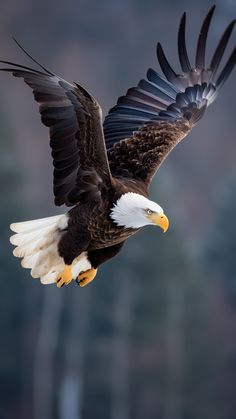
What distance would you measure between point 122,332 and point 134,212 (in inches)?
482

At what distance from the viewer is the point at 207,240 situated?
2080 centimetres

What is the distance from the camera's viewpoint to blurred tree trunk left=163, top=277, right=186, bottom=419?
1873 centimetres

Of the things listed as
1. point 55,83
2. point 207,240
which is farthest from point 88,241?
point 207,240

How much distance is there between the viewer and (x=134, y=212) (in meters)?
5.97

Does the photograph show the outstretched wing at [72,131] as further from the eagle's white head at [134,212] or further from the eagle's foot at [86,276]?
the eagle's foot at [86,276]

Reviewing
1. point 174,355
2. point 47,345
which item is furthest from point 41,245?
point 174,355

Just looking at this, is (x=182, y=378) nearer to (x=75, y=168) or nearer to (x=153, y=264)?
(x=153, y=264)

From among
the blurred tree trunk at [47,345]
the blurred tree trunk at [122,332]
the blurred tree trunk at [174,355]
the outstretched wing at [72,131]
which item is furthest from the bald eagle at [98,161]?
the blurred tree trunk at [47,345]

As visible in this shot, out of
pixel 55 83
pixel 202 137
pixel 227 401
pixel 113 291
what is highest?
pixel 55 83

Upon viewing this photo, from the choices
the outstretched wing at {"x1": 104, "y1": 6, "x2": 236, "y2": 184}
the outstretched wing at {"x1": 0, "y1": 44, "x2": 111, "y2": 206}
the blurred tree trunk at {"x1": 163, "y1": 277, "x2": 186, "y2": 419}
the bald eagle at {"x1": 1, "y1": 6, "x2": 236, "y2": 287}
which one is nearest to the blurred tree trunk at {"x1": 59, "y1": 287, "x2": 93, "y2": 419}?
the blurred tree trunk at {"x1": 163, "y1": 277, "x2": 186, "y2": 419}

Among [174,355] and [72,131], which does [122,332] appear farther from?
[72,131]

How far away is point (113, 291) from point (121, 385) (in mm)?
1510

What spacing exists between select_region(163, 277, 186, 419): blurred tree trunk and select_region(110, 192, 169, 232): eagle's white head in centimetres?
1198

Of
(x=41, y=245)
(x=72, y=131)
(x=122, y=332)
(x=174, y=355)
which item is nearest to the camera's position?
(x=72, y=131)
